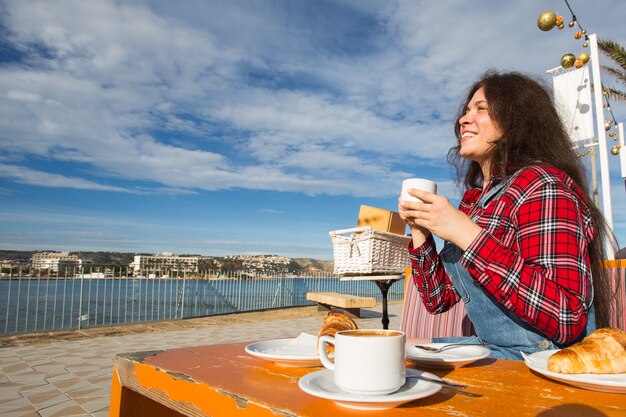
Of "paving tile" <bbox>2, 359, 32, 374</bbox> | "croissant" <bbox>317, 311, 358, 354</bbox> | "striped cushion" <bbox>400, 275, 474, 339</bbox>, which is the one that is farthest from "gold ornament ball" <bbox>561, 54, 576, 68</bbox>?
"paving tile" <bbox>2, 359, 32, 374</bbox>

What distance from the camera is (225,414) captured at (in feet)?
2.58

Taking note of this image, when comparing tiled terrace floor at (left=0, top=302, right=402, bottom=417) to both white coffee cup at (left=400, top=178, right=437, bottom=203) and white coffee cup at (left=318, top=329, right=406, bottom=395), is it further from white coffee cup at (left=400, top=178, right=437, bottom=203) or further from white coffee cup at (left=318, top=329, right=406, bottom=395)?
white coffee cup at (left=318, top=329, right=406, bottom=395)

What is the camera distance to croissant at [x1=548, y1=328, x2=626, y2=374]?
86 cm

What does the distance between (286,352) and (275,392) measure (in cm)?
35

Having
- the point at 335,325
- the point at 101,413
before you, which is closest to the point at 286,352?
the point at 335,325

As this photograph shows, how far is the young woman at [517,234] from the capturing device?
1251 mm

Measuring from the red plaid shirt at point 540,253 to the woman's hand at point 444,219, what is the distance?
0.03 metres

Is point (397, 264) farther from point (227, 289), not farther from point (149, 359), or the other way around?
point (227, 289)

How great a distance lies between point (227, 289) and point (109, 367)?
9181 millimetres

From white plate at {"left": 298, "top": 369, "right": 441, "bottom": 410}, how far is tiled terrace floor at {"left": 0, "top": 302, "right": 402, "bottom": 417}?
2.97 metres

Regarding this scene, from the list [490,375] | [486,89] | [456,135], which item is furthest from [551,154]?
[490,375]

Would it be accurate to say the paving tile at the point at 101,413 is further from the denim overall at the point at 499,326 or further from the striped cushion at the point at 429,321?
the denim overall at the point at 499,326

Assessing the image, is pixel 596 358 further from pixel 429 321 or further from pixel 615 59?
pixel 615 59

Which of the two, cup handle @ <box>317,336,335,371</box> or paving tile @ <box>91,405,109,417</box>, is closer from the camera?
cup handle @ <box>317,336,335,371</box>
